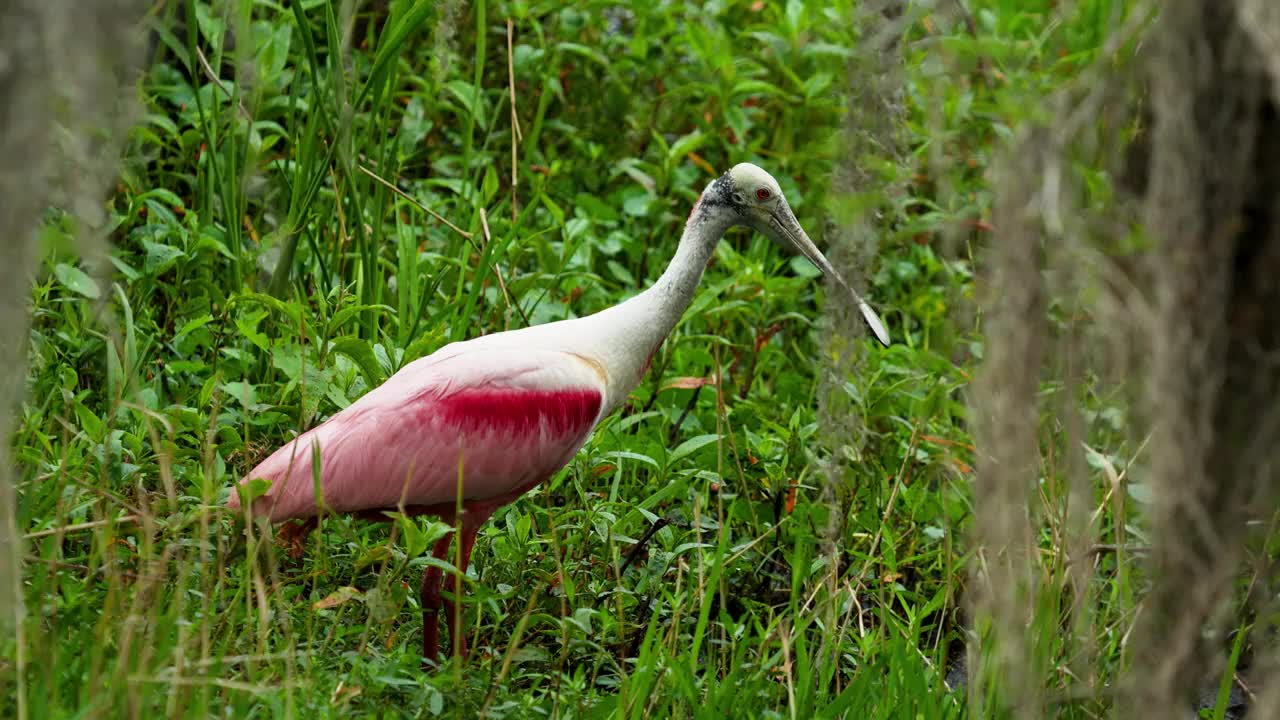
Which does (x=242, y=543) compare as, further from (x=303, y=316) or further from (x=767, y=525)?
(x=767, y=525)

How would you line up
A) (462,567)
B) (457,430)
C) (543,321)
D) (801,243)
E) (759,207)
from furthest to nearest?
(543,321) → (801,243) → (759,207) → (457,430) → (462,567)

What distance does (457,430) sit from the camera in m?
4.16

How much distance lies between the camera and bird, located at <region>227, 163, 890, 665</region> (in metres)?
3.99

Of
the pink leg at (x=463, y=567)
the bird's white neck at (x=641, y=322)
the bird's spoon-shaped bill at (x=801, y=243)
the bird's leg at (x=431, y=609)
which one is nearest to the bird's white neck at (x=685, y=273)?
the bird's white neck at (x=641, y=322)

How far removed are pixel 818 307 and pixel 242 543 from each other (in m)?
3.19

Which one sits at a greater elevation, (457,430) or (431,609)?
(457,430)

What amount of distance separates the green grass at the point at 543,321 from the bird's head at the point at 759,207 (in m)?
0.24

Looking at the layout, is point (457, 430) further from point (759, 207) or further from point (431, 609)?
point (759, 207)

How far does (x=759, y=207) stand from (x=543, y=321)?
951 millimetres

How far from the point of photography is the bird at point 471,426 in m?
3.99

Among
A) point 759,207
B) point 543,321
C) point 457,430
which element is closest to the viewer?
point 457,430

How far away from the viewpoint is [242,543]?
12.1 feet

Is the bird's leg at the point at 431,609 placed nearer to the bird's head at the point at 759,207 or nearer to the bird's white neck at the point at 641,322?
the bird's white neck at the point at 641,322

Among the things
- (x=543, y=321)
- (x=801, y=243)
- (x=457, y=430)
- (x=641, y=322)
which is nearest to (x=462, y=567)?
(x=457, y=430)
